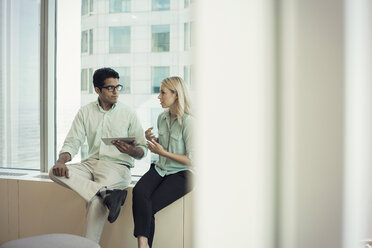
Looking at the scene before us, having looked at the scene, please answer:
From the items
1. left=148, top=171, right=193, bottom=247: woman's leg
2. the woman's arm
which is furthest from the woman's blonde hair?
left=148, top=171, right=193, bottom=247: woman's leg

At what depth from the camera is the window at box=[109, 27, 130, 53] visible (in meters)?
2.63

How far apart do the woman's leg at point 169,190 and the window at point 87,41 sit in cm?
126

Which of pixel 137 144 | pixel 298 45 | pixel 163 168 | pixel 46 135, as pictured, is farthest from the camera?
pixel 46 135

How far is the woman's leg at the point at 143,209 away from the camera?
187cm

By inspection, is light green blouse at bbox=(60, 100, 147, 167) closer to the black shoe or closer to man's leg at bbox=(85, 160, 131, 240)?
man's leg at bbox=(85, 160, 131, 240)

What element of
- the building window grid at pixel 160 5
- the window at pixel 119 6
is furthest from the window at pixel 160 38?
the window at pixel 119 6

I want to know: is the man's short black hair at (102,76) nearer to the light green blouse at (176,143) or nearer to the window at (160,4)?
the light green blouse at (176,143)

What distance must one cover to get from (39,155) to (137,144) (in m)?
1.05

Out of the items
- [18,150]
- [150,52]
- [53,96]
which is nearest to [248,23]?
[150,52]

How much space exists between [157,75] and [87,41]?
2.11 ft

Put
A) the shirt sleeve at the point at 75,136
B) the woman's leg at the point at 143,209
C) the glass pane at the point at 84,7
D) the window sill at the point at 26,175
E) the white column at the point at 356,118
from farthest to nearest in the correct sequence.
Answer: the glass pane at the point at 84,7 < the window sill at the point at 26,175 < the shirt sleeve at the point at 75,136 < the woman's leg at the point at 143,209 < the white column at the point at 356,118

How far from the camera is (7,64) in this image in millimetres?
2893

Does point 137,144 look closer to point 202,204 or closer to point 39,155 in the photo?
point 39,155

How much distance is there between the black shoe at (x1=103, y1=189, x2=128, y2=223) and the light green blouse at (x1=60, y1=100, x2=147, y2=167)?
0.93 ft
